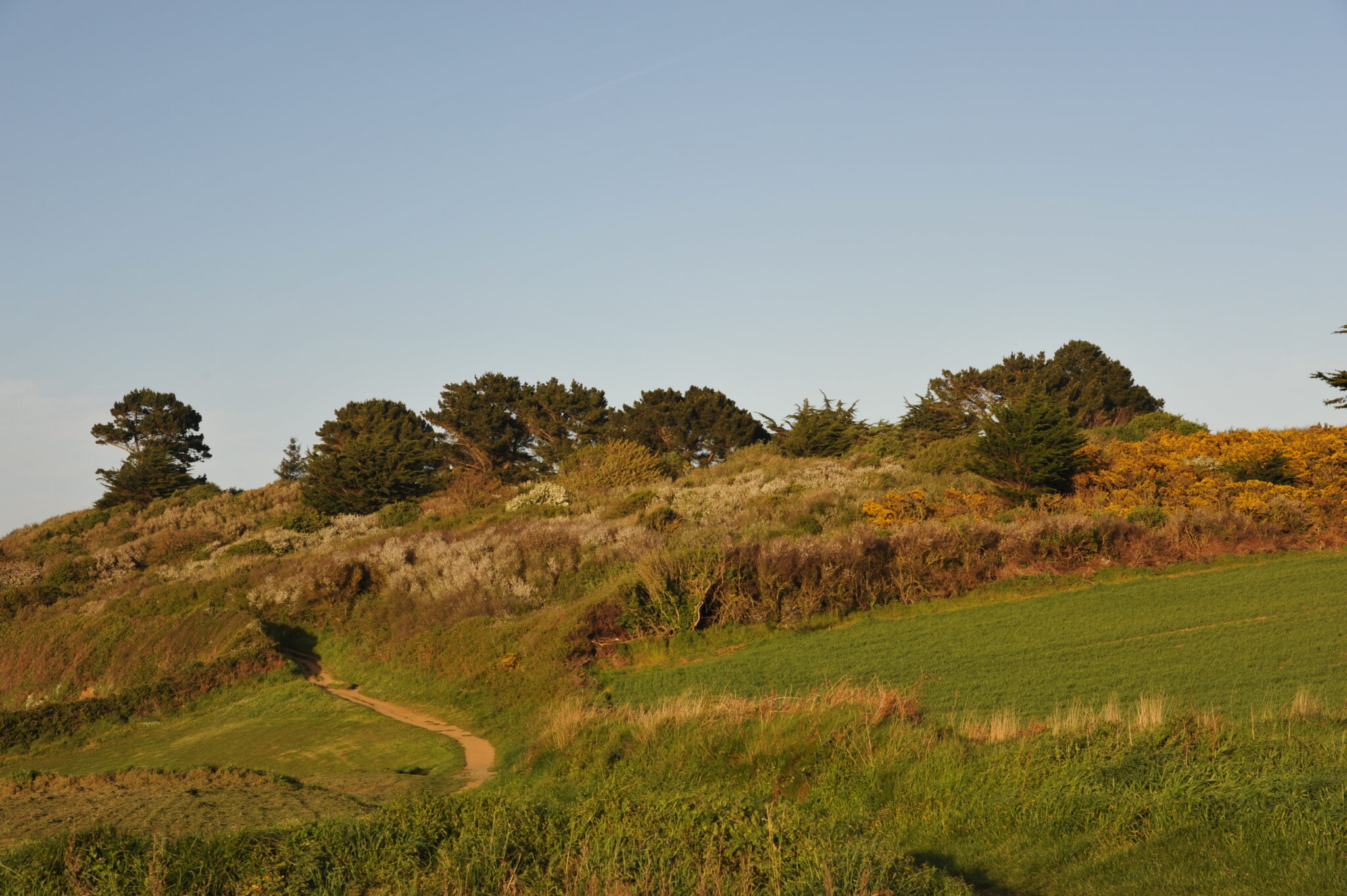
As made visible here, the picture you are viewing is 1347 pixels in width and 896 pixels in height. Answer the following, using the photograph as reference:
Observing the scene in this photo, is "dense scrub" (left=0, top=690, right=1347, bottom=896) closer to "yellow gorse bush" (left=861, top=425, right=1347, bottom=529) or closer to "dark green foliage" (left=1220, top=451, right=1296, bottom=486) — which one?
"yellow gorse bush" (left=861, top=425, right=1347, bottom=529)

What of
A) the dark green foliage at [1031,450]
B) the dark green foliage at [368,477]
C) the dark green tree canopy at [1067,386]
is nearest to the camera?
the dark green foliage at [1031,450]

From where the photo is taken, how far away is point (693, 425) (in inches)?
2525

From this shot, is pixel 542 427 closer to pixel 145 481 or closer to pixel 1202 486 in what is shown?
pixel 145 481

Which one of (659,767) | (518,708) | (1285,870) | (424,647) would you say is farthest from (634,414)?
(1285,870)

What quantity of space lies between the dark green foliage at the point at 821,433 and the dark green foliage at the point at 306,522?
24574 millimetres

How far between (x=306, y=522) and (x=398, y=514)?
4248mm

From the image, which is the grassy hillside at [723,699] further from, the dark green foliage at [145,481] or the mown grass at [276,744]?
the dark green foliage at [145,481]

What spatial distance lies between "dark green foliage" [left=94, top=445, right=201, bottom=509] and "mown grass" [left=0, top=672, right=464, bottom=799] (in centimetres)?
4869

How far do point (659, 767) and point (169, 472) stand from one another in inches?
2482

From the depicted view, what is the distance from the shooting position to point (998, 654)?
16641 millimetres

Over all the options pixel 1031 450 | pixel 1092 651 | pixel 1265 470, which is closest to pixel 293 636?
pixel 1092 651

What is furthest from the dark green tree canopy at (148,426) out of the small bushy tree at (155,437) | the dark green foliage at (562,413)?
the dark green foliage at (562,413)

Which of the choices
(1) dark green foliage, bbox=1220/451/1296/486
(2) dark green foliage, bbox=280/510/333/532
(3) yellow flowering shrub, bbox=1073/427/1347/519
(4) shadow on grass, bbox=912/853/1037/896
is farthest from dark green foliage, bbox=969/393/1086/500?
(2) dark green foliage, bbox=280/510/333/532

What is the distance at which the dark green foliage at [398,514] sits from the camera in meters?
41.6
